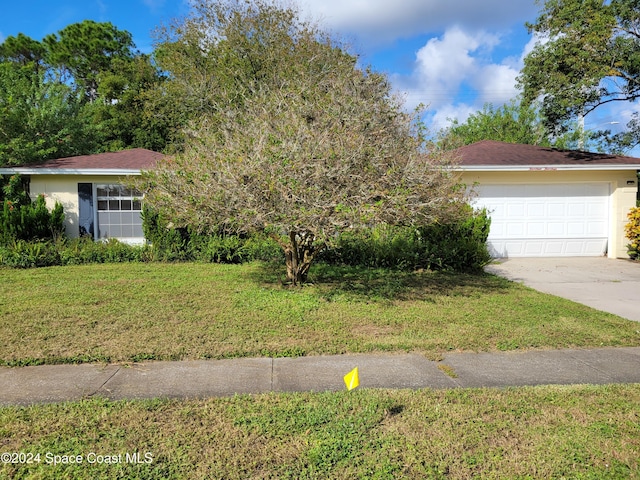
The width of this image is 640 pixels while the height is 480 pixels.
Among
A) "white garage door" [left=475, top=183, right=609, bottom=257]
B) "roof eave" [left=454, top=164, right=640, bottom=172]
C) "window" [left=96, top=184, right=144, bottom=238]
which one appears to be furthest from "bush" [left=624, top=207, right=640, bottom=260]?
"window" [left=96, top=184, right=144, bottom=238]

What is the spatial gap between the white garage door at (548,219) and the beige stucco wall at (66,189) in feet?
36.1

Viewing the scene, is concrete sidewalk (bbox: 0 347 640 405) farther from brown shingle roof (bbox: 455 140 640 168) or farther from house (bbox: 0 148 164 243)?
house (bbox: 0 148 164 243)

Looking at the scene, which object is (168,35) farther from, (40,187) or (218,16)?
(40,187)

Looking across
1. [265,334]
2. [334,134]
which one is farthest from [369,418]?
[334,134]

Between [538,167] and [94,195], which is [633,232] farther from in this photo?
[94,195]

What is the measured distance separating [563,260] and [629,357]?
27.2ft

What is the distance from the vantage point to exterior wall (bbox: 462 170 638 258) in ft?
40.9

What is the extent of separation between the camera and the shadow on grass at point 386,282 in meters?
7.74

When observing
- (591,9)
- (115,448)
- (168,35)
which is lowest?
(115,448)

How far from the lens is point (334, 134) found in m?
6.31

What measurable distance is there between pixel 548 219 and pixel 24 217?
14.1 m

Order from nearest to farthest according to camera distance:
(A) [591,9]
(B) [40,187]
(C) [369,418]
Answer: (C) [369,418] → (A) [591,9] → (B) [40,187]

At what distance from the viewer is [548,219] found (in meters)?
12.7

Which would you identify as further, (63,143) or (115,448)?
(63,143)
